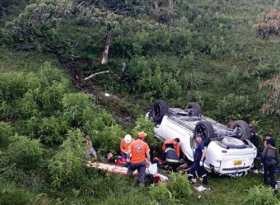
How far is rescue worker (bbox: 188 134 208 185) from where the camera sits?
1240cm

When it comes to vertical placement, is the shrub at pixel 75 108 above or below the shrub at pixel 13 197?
below

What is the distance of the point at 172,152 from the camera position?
13.2 m

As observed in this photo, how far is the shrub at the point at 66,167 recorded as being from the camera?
34.6 feet

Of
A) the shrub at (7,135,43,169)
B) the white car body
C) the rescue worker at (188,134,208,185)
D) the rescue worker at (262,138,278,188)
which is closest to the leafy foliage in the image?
the white car body

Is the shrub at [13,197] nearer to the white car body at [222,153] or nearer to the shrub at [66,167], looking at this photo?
the shrub at [66,167]

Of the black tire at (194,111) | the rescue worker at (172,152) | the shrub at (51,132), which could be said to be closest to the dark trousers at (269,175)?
the rescue worker at (172,152)

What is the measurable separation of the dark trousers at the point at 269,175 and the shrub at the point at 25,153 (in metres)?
5.66

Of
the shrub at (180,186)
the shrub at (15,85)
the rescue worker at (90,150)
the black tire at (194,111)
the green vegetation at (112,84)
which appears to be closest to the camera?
the green vegetation at (112,84)

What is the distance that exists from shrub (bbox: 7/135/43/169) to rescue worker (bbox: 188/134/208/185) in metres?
3.82

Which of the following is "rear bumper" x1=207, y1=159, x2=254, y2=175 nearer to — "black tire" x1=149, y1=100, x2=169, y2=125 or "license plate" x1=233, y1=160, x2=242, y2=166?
"license plate" x1=233, y1=160, x2=242, y2=166

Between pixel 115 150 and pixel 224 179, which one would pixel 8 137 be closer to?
pixel 115 150

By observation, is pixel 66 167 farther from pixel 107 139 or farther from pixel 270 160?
pixel 270 160

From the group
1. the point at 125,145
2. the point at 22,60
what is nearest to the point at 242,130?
the point at 125,145

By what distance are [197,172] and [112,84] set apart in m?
7.01
